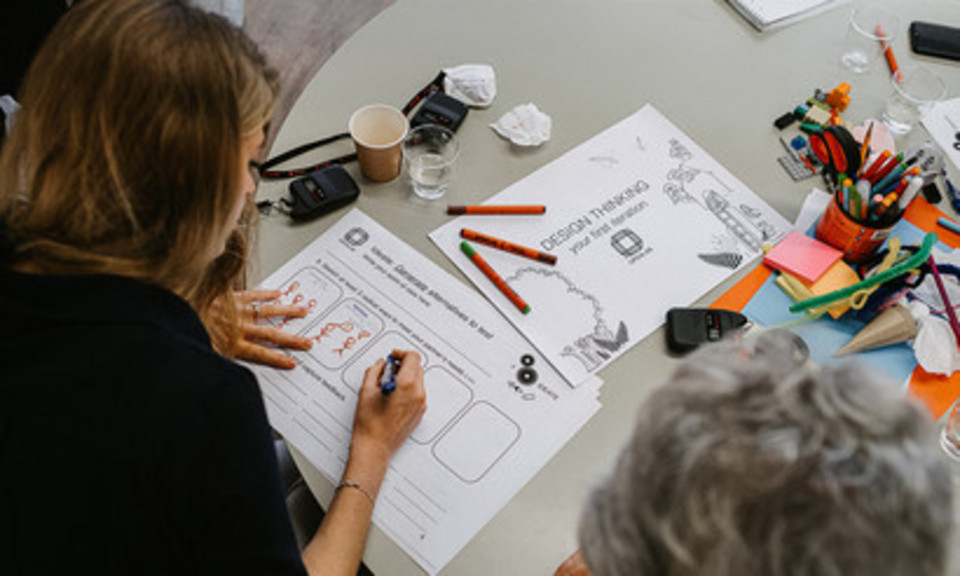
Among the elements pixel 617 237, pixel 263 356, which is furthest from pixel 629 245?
pixel 263 356

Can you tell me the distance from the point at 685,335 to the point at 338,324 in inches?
19.9

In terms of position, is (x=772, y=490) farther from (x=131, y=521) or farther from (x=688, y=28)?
(x=688, y=28)

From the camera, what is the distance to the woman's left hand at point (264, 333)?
39.4 inches

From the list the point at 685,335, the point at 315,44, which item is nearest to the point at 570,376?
the point at 685,335

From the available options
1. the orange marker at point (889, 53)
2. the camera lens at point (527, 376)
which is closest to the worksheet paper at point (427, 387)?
the camera lens at point (527, 376)

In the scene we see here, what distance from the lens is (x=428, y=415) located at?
97cm

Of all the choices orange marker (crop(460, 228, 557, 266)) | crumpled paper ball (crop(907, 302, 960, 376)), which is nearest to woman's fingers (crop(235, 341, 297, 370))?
orange marker (crop(460, 228, 557, 266))

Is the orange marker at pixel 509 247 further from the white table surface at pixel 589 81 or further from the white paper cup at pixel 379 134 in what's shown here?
the white paper cup at pixel 379 134

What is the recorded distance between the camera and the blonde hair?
2.35ft

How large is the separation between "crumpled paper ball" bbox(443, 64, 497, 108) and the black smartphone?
877 millimetres

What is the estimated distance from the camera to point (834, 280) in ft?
3.66

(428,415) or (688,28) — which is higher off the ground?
(688,28)

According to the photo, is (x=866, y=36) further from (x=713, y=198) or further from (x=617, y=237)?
(x=617, y=237)

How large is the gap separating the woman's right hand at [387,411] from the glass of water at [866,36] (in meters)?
1.07
